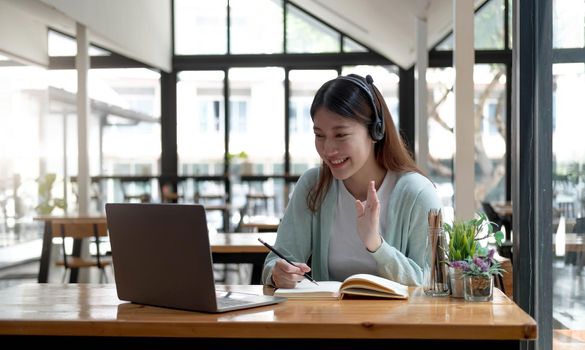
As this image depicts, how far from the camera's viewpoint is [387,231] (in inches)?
91.4

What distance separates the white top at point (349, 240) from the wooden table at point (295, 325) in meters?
0.40

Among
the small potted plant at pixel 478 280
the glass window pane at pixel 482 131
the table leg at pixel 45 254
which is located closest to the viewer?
the small potted plant at pixel 478 280

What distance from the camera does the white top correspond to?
2.33 meters

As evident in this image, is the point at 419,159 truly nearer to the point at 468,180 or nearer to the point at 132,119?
the point at 468,180

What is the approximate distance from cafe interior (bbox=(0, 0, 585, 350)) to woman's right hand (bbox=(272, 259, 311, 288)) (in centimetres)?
297

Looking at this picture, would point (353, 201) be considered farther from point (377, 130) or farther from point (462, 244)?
point (462, 244)

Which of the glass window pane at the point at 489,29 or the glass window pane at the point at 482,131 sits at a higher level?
the glass window pane at the point at 489,29

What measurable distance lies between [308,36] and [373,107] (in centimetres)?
1051

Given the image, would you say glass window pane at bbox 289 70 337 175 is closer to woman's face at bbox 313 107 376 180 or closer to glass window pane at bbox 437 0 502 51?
glass window pane at bbox 437 0 502 51

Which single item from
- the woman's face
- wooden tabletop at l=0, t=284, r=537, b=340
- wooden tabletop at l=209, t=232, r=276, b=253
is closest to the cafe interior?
wooden tabletop at l=209, t=232, r=276, b=253

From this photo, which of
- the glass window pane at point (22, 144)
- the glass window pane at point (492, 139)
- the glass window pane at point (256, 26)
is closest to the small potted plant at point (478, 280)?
the glass window pane at point (22, 144)

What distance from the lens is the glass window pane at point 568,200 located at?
2.45 metres

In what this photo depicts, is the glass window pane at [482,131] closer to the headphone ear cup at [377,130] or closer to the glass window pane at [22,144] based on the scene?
the glass window pane at [22,144]

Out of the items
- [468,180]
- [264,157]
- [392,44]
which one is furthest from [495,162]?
[468,180]
